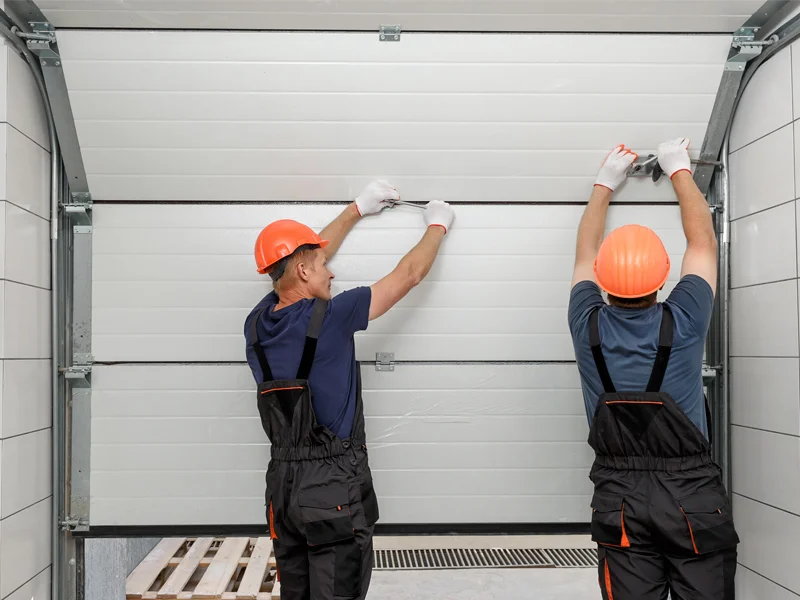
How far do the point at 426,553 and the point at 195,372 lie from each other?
9.61 feet

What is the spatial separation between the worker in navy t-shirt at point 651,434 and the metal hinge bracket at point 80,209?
2.09m

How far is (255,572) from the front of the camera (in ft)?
12.7

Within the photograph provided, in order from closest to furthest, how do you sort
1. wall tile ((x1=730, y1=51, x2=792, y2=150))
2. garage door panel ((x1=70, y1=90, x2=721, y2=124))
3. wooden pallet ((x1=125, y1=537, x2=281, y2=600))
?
wall tile ((x1=730, y1=51, x2=792, y2=150)) < garage door panel ((x1=70, y1=90, x2=721, y2=124)) < wooden pallet ((x1=125, y1=537, x2=281, y2=600))

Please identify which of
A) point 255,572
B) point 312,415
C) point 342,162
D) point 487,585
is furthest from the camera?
point 487,585

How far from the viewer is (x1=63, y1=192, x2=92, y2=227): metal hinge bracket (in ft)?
8.52

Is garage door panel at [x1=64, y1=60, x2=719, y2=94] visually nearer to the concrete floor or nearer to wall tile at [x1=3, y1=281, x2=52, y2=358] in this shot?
wall tile at [x1=3, y1=281, x2=52, y2=358]

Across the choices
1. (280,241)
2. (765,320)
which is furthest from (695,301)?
(280,241)

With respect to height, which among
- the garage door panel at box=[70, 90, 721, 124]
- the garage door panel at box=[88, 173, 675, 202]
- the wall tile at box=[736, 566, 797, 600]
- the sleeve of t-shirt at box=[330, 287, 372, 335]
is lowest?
the wall tile at box=[736, 566, 797, 600]

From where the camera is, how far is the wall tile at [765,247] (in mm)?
2251

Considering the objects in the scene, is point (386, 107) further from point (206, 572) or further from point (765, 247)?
point (206, 572)

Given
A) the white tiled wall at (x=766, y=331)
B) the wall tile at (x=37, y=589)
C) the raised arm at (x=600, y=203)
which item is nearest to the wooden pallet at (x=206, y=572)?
the wall tile at (x=37, y=589)

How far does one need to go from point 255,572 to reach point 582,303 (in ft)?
9.60

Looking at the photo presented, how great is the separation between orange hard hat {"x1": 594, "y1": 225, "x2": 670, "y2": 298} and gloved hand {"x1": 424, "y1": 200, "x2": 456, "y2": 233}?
0.74 metres

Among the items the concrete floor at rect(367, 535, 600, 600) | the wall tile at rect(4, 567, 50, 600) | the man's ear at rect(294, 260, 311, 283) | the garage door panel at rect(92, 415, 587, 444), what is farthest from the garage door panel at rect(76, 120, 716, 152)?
the concrete floor at rect(367, 535, 600, 600)
